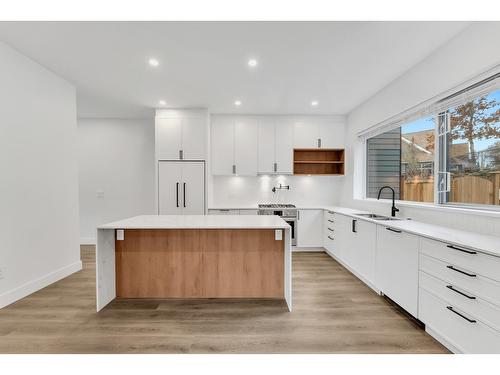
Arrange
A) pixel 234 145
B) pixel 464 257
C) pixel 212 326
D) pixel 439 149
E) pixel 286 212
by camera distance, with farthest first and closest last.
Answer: pixel 234 145 < pixel 286 212 < pixel 439 149 < pixel 212 326 < pixel 464 257

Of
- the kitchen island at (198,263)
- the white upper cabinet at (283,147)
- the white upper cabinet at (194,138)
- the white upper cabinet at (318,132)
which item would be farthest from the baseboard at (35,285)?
the white upper cabinet at (318,132)

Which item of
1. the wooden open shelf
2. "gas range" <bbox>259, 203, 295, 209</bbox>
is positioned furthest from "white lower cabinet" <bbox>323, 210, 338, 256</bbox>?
the wooden open shelf

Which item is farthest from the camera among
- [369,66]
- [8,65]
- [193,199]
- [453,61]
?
[193,199]

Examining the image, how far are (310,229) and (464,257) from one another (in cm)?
317

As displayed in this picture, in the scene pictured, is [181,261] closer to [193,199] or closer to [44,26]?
[193,199]

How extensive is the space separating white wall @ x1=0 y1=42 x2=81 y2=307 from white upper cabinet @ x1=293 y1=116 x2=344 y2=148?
3.95m

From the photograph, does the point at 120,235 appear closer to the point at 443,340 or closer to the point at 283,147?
the point at 443,340

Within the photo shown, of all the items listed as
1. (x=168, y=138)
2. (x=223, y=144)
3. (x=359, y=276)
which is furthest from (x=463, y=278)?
(x=168, y=138)

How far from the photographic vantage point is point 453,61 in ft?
8.25

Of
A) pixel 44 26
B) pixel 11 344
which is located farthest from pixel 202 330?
pixel 44 26

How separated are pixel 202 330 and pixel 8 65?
352cm

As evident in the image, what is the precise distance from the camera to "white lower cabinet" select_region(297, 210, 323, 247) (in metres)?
4.94

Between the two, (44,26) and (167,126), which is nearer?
(44,26)

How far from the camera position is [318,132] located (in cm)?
525
